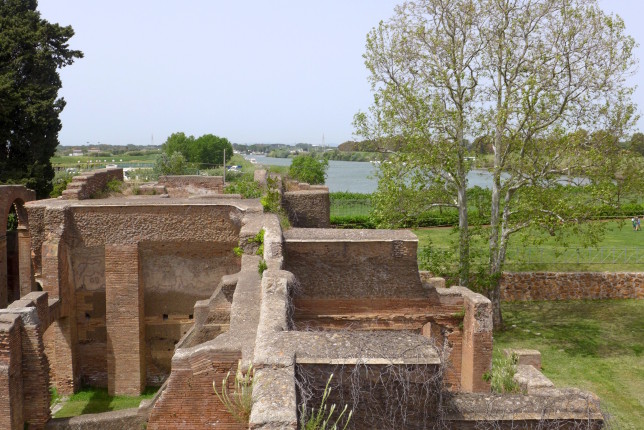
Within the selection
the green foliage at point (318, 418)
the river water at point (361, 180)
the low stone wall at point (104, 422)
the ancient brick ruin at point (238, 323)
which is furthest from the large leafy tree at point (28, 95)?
the green foliage at point (318, 418)

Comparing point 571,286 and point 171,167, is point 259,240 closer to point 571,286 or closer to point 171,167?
point 571,286

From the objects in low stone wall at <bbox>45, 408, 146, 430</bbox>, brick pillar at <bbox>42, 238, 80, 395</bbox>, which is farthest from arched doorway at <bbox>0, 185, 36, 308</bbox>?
low stone wall at <bbox>45, 408, 146, 430</bbox>

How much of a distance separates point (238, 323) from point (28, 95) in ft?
71.4

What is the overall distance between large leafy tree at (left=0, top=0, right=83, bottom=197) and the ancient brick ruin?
263 inches

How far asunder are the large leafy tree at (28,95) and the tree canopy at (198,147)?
101 ft

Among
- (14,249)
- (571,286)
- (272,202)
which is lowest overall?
(571,286)

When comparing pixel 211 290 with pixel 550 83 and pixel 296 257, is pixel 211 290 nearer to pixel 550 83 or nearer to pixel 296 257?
pixel 296 257

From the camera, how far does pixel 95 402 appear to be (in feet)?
45.3

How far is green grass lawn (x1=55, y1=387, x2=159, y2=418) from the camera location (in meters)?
13.3

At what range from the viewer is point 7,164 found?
2534cm

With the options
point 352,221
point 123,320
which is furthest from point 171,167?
point 123,320

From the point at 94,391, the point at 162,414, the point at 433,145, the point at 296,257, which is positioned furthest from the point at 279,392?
the point at 433,145

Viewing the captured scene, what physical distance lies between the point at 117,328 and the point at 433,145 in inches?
403

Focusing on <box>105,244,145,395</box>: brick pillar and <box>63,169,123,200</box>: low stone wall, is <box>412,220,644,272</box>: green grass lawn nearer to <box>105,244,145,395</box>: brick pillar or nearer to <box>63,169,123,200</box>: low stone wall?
<box>63,169,123,200</box>: low stone wall
